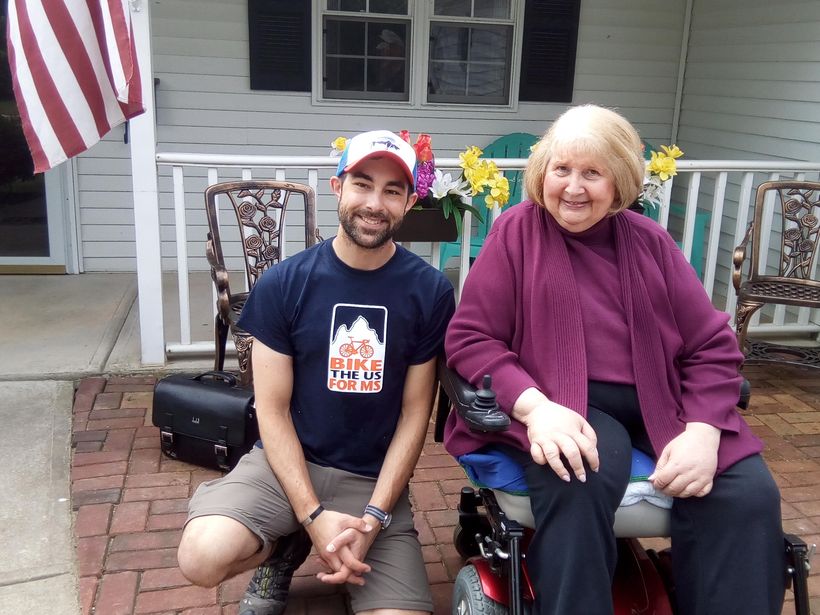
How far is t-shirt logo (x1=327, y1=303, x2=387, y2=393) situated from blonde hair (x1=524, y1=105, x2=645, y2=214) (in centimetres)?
52

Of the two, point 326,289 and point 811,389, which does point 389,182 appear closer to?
point 326,289

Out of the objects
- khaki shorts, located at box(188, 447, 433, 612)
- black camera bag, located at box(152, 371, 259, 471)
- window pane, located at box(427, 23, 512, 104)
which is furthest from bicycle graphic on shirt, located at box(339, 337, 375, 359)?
window pane, located at box(427, 23, 512, 104)

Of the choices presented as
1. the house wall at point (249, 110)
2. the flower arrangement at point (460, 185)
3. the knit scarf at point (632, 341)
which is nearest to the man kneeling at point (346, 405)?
the knit scarf at point (632, 341)

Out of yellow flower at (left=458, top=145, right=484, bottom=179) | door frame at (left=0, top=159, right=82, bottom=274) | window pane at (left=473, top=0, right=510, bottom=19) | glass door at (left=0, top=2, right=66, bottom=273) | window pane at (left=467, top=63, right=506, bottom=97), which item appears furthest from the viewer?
window pane at (left=467, top=63, right=506, bottom=97)

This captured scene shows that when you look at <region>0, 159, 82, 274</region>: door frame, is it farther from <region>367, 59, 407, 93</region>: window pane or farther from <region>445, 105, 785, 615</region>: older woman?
<region>445, 105, 785, 615</region>: older woman

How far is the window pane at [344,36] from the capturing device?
5452 millimetres

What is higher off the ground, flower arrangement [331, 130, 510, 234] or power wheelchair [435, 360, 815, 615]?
flower arrangement [331, 130, 510, 234]

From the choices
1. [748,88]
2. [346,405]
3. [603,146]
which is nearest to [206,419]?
Result: [346,405]

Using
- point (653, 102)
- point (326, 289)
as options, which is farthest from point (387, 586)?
point (653, 102)

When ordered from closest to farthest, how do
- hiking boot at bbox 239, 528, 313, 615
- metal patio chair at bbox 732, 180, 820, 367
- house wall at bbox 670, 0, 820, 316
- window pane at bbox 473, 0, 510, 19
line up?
1. hiking boot at bbox 239, 528, 313, 615
2. metal patio chair at bbox 732, 180, 820, 367
3. house wall at bbox 670, 0, 820, 316
4. window pane at bbox 473, 0, 510, 19

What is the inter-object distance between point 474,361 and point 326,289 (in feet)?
1.29

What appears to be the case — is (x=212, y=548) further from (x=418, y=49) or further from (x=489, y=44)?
(x=489, y=44)

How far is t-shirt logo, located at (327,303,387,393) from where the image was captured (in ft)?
6.14

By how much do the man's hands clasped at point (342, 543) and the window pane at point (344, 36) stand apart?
4.33m
